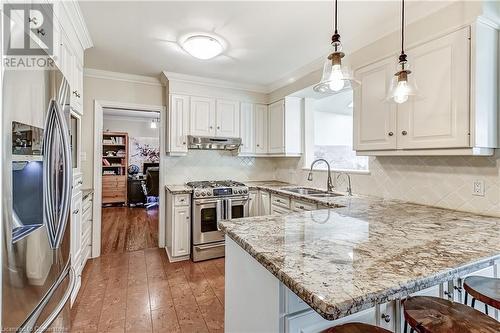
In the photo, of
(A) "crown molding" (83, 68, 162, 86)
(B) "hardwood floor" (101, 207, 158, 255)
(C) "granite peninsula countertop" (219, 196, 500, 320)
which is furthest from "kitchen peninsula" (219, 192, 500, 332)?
(A) "crown molding" (83, 68, 162, 86)

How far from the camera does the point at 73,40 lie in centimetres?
211

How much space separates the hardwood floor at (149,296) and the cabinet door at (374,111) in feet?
6.51

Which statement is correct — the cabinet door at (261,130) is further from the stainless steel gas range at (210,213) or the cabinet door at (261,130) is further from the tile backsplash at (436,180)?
the tile backsplash at (436,180)

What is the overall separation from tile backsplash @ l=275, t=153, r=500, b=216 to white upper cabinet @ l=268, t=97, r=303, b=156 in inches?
43.5

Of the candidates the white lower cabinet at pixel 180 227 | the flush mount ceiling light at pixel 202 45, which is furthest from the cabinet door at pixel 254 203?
the flush mount ceiling light at pixel 202 45

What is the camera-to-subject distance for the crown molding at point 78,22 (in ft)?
6.08

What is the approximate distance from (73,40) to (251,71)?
1978 mm

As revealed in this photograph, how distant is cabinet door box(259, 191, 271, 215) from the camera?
341 cm

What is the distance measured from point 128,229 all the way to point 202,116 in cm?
264

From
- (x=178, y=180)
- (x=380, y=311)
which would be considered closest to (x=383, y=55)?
(x=380, y=311)

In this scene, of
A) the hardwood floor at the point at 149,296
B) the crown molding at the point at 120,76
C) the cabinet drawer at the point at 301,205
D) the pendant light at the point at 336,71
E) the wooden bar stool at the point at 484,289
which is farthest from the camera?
the crown molding at the point at 120,76

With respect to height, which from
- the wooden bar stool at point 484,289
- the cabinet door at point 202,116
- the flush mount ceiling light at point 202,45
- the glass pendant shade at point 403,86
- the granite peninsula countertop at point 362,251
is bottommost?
the wooden bar stool at point 484,289

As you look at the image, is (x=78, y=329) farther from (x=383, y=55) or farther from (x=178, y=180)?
(x=383, y=55)

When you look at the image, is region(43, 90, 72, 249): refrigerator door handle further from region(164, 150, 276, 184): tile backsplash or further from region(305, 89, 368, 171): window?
region(305, 89, 368, 171): window
